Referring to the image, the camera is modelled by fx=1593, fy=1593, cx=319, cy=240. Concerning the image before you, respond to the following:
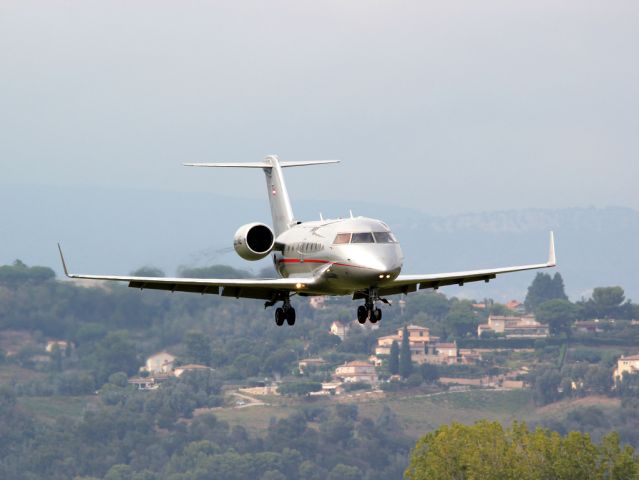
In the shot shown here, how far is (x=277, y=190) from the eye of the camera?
68500 millimetres

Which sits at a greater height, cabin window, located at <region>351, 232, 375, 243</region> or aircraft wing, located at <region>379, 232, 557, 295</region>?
cabin window, located at <region>351, 232, 375, 243</region>

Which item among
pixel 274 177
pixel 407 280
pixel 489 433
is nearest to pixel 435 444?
pixel 489 433

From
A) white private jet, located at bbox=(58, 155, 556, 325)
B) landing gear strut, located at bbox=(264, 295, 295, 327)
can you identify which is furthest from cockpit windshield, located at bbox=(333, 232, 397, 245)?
landing gear strut, located at bbox=(264, 295, 295, 327)

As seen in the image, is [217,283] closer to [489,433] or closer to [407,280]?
[407,280]

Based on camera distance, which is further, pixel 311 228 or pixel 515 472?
pixel 515 472

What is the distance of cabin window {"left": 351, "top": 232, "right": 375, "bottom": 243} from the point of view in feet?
178

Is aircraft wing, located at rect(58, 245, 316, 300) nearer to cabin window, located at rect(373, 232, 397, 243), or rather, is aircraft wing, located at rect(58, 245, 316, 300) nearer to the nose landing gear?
the nose landing gear

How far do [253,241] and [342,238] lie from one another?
660 cm

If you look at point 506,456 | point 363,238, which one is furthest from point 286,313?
point 506,456

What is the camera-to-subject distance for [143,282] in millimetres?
56750

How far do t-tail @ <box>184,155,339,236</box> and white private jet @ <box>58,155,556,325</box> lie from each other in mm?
4951

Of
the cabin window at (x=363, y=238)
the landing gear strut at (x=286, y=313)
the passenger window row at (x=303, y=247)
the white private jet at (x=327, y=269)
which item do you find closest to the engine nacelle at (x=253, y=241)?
the white private jet at (x=327, y=269)

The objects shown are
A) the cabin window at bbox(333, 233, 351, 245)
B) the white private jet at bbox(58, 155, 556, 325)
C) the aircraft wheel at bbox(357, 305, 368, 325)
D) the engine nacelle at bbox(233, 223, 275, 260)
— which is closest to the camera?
the white private jet at bbox(58, 155, 556, 325)

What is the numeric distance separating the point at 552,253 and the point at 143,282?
1473cm
